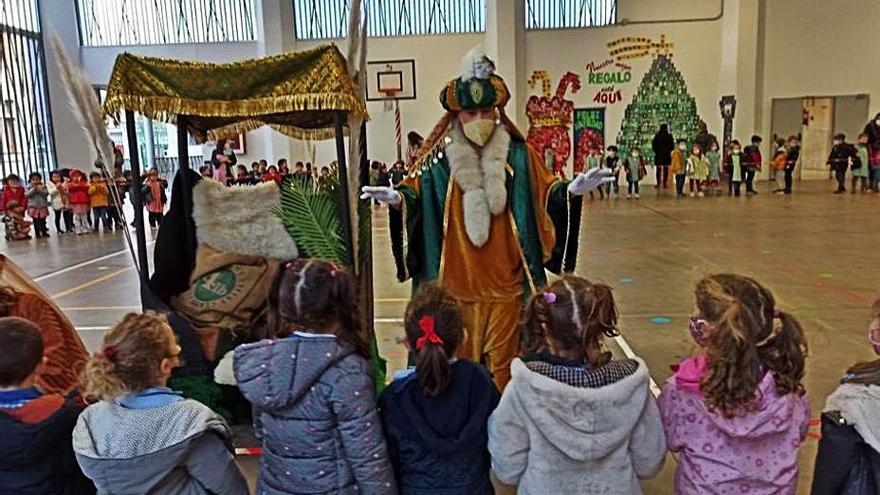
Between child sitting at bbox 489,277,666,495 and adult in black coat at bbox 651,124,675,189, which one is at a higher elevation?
adult in black coat at bbox 651,124,675,189

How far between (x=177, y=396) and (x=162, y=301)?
1.64 meters

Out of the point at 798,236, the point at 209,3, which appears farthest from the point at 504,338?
the point at 209,3

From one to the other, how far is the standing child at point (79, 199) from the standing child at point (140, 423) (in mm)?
11617

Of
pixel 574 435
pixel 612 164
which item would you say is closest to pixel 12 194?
pixel 612 164

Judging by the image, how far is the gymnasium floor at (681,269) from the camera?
4461 mm

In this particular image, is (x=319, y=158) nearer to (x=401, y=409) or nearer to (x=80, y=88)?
(x=80, y=88)

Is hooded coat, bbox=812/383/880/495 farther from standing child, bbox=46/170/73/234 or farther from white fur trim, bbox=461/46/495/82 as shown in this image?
standing child, bbox=46/170/73/234

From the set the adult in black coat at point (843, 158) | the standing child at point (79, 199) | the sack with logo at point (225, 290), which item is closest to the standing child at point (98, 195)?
the standing child at point (79, 199)

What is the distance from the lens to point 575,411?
167 cm

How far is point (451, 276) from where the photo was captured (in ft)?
9.87

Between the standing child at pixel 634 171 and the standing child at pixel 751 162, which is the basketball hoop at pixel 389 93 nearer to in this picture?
the standing child at pixel 634 171

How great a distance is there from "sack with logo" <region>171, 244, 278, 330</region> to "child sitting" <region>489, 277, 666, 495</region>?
5.63 ft

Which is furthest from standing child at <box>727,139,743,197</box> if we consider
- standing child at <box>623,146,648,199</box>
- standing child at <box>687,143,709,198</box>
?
standing child at <box>623,146,648,199</box>

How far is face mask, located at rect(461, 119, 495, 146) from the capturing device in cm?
291
